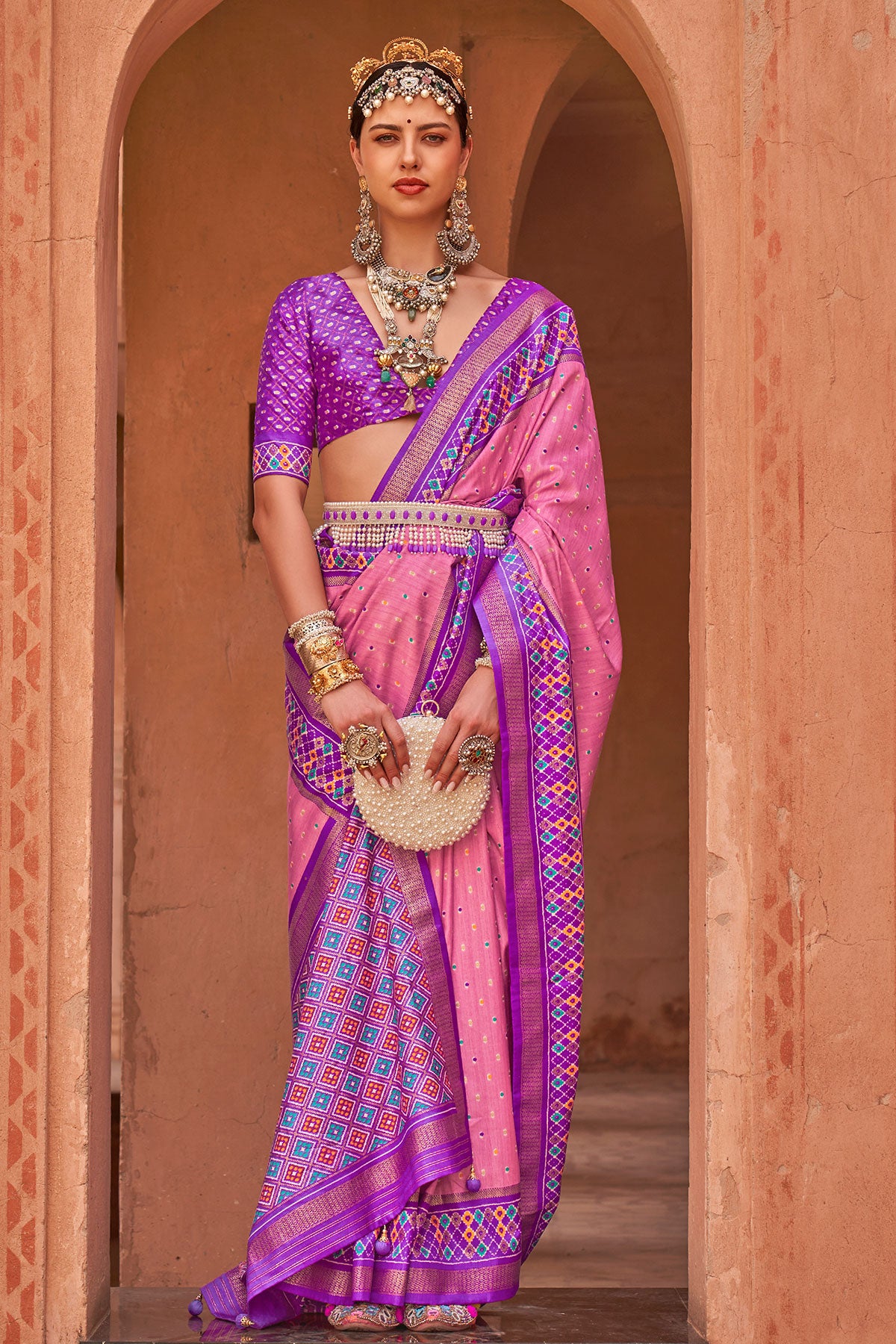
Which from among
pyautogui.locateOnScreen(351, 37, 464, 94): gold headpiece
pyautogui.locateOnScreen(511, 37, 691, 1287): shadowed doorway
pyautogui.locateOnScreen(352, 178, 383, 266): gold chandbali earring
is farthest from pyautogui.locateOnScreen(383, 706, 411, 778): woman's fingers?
pyautogui.locateOnScreen(511, 37, 691, 1287): shadowed doorway

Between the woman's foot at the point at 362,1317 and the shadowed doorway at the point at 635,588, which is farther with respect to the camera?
the shadowed doorway at the point at 635,588

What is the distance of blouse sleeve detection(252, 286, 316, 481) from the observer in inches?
115

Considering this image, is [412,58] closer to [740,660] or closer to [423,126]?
[423,126]

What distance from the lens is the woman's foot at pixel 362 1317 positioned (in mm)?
2674

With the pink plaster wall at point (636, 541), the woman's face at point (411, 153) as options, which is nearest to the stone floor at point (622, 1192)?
the pink plaster wall at point (636, 541)

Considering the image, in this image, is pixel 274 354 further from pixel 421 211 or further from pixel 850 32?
pixel 850 32

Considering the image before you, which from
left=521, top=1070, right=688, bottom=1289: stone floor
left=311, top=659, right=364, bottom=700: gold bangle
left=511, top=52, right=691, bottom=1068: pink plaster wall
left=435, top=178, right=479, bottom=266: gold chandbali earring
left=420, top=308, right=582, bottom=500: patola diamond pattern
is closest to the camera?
left=311, top=659, right=364, bottom=700: gold bangle

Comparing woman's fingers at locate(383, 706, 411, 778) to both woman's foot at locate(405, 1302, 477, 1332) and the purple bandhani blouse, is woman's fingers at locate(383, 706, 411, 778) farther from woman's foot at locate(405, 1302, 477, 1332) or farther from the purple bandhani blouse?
woman's foot at locate(405, 1302, 477, 1332)

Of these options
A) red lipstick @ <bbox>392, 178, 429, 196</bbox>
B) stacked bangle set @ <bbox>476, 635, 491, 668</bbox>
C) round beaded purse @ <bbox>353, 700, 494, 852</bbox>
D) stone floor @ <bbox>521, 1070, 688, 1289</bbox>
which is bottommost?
stone floor @ <bbox>521, 1070, 688, 1289</bbox>

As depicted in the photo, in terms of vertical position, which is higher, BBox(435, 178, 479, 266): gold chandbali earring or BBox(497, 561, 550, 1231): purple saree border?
BBox(435, 178, 479, 266): gold chandbali earring

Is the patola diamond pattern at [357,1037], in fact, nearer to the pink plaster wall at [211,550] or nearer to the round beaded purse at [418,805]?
the round beaded purse at [418,805]

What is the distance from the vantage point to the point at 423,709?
9.43 feet

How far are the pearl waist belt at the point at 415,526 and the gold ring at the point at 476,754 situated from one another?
1.05 ft

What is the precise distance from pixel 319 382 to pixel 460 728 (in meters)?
0.64
